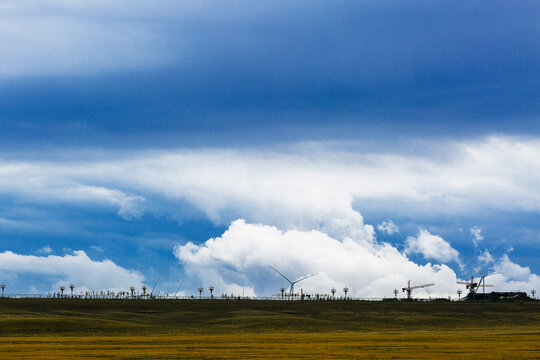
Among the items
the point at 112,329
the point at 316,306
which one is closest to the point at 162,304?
the point at 316,306

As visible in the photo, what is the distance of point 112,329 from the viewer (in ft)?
367

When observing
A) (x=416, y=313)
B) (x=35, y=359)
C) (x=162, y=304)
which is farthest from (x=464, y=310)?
(x=35, y=359)

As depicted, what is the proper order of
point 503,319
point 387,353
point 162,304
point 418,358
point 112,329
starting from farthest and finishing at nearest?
point 162,304 < point 503,319 < point 112,329 < point 387,353 < point 418,358

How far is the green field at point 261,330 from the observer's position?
62.5 m

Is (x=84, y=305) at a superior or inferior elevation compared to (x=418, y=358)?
superior

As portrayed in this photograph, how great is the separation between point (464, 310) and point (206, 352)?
123912 millimetres

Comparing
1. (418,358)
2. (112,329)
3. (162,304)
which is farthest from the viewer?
(162,304)

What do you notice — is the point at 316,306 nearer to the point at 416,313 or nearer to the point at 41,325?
the point at 416,313

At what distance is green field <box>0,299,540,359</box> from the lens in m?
62.5

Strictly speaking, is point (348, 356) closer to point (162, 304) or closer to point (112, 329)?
point (112, 329)

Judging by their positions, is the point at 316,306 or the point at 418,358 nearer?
the point at 418,358

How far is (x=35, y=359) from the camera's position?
186 feet

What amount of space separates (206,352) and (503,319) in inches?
4198

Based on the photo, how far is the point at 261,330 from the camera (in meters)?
113
